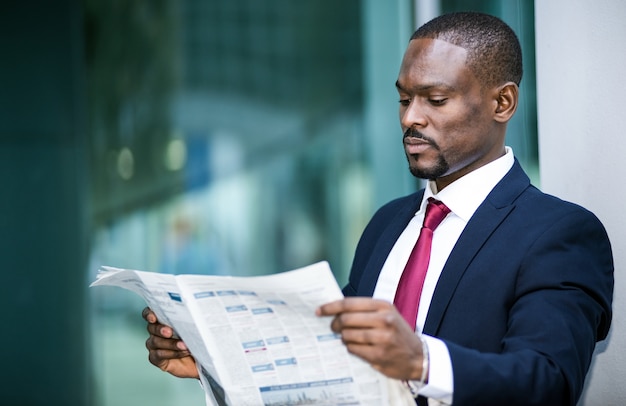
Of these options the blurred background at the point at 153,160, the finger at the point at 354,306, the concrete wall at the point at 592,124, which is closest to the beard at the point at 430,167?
the concrete wall at the point at 592,124

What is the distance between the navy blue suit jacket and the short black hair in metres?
0.22

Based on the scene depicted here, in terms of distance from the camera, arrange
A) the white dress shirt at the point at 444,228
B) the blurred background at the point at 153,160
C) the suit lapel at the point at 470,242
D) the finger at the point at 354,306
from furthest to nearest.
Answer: the blurred background at the point at 153,160, the white dress shirt at the point at 444,228, the suit lapel at the point at 470,242, the finger at the point at 354,306

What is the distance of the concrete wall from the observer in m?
1.96

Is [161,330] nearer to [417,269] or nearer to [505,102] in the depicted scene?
[417,269]

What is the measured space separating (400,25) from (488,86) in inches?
116

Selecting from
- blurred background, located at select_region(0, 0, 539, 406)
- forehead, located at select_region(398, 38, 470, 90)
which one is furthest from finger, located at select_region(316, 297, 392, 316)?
blurred background, located at select_region(0, 0, 539, 406)

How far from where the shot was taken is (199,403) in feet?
19.0

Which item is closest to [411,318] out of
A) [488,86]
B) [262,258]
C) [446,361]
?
[446,361]

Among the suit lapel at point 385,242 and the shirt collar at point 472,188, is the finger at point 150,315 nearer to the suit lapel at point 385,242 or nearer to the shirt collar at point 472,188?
the suit lapel at point 385,242

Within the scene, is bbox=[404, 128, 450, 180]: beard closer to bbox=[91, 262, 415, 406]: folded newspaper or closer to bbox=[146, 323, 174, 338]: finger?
bbox=[91, 262, 415, 406]: folded newspaper

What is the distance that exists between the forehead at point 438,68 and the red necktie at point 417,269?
276 millimetres

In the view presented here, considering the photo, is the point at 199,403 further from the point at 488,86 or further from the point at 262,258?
the point at 488,86

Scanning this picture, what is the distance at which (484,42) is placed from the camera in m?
1.80

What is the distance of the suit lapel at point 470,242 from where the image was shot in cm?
165
